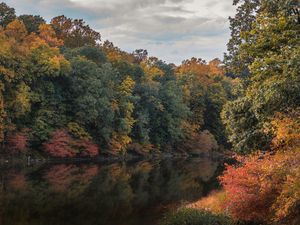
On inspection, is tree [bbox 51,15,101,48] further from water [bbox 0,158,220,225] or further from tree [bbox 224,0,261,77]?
tree [bbox 224,0,261,77]

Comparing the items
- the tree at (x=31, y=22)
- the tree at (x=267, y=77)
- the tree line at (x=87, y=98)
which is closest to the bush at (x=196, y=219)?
the tree at (x=267, y=77)

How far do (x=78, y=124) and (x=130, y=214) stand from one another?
36976mm

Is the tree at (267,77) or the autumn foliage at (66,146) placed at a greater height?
the tree at (267,77)

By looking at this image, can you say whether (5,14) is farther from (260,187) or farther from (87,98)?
(260,187)

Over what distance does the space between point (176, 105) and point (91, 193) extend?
4937 centimetres

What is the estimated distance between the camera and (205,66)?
99875mm

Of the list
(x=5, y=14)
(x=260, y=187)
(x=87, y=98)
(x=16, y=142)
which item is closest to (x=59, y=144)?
(x=16, y=142)

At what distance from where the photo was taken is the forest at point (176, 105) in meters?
17.1

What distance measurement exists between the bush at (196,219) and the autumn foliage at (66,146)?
40801mm

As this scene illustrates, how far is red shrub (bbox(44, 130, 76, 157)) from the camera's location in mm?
55969

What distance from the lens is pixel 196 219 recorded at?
16.2 meters

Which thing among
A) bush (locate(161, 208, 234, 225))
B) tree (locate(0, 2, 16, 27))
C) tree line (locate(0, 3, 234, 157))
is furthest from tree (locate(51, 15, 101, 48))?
bush (locate(161, 208, 234, 225))

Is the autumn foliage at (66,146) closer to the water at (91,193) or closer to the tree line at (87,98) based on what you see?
the tree line at (87,98)

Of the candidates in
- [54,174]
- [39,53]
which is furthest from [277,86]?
[39,53]
